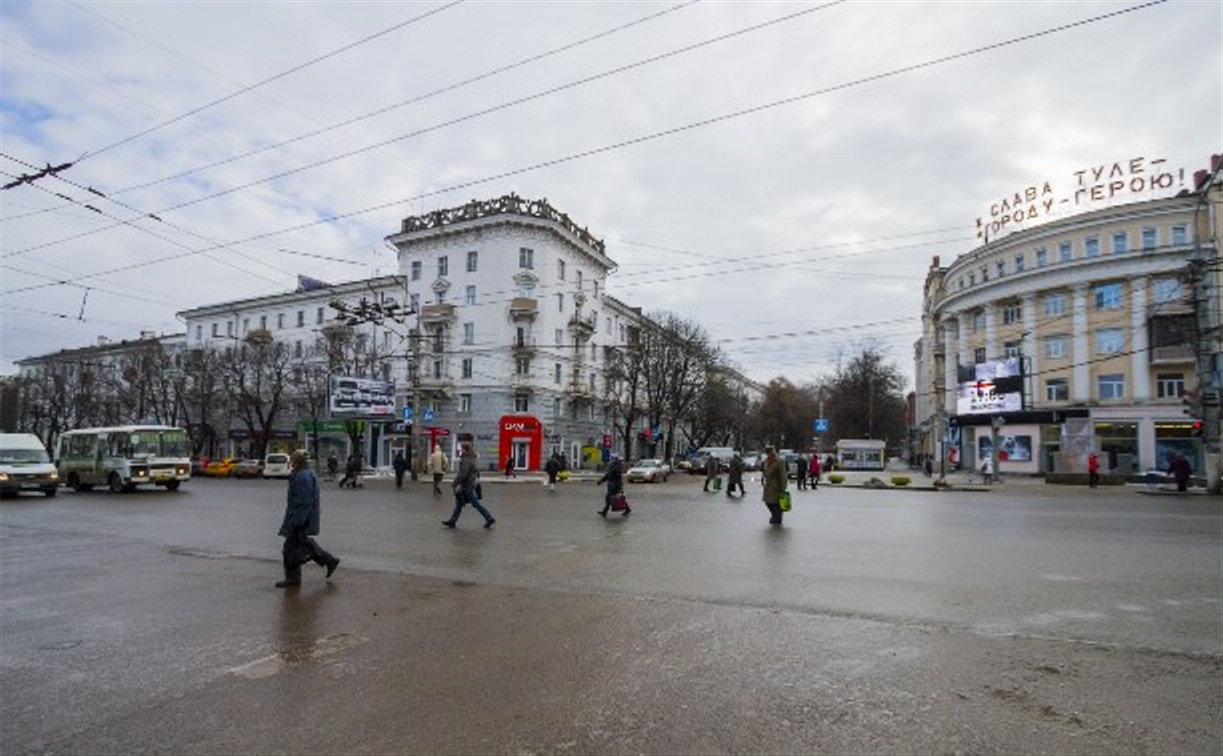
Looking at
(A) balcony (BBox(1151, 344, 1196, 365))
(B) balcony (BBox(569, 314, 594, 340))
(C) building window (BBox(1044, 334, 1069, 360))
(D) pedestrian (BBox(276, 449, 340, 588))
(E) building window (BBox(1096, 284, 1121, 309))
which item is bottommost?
(D) pedestrian (BBox(276, 449, 340, 588))

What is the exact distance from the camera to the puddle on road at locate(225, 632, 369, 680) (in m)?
5.62

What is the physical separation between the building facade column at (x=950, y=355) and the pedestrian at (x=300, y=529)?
6030 centimetres

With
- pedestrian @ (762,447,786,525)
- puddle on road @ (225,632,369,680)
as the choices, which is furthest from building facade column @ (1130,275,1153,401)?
puddle on road @ (225,632,369,680)

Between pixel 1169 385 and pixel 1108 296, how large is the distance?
22.1ft

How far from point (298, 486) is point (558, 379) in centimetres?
4962

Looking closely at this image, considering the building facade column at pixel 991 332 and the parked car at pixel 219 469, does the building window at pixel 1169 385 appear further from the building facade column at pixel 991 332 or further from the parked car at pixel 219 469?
the parked car at pixel 219 469

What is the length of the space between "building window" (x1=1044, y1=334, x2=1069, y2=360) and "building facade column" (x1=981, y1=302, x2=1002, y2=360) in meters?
3.84

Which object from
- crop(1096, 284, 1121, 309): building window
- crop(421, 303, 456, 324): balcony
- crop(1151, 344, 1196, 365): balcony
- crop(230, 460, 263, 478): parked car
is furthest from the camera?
crop(421, 303, 456, 324): balcony

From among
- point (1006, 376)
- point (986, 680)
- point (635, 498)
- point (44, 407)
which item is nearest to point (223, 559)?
point (986, 680)

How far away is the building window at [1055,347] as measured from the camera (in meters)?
51.7

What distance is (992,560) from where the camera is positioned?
1095 centimetres

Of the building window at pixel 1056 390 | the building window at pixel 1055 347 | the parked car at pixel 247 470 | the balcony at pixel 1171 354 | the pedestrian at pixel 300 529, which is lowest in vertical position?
the parked car at pixel 247 470

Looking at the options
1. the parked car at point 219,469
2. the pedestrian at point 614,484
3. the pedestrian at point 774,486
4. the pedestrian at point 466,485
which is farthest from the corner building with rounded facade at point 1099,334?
the parked car at point 219,469

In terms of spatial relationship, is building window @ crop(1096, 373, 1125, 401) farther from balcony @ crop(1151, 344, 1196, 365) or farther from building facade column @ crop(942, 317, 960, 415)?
building facade column @ crop(942, 317, 960, 415)
